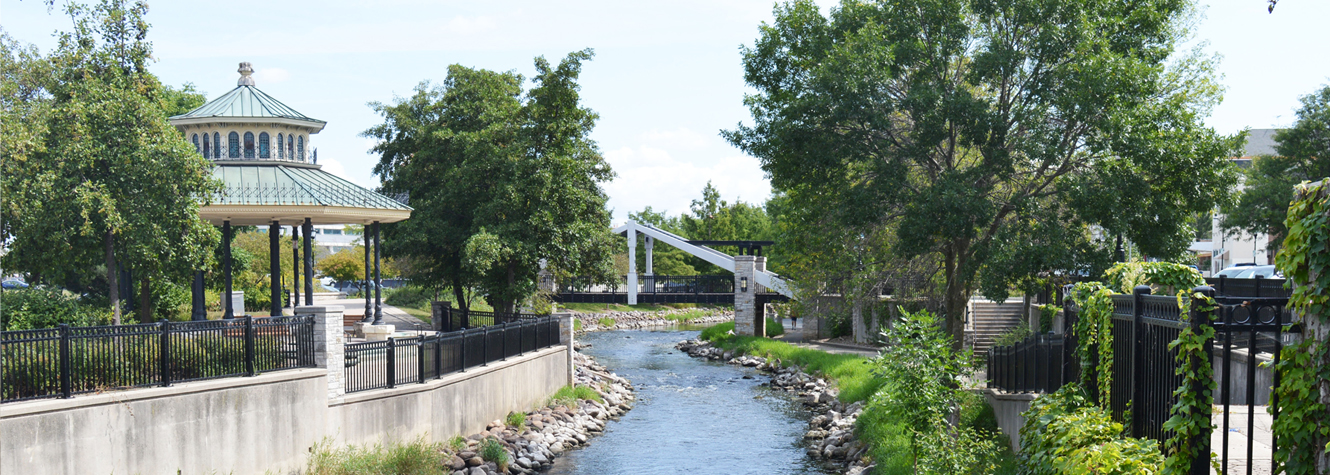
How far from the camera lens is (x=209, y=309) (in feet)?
109

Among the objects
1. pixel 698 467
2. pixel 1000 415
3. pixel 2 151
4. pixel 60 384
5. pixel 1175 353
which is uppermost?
pixel 2 151

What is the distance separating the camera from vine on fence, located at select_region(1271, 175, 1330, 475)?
5.24 m

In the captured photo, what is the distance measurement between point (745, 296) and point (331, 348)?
29.4 metres

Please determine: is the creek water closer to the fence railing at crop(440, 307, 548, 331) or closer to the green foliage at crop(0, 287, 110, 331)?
the fence railing at crop(440, 307, 548, 331)

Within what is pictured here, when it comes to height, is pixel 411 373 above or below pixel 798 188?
below

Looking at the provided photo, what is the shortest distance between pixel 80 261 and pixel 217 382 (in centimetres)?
651

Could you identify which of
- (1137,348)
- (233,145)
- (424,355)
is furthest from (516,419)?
(1137,348)

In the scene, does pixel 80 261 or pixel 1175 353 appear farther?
pixel 80 261

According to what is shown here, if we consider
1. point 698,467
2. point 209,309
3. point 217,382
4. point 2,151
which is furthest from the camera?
point 209,309

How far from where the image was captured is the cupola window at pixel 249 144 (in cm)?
2422

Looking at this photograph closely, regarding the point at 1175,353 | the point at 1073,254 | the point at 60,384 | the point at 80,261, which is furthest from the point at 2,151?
the point at 1073,254

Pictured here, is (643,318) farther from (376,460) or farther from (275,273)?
(376,460)

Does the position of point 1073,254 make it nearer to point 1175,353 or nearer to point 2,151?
point 1175,353

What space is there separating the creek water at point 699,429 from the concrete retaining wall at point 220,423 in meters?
3.07
